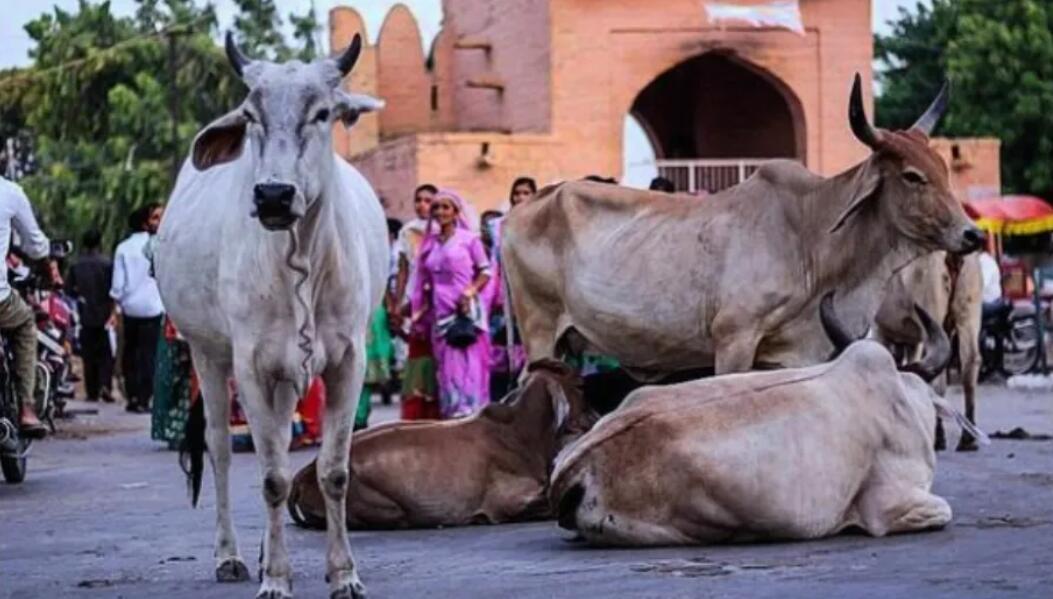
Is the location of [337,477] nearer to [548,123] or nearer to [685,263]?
[685,263]

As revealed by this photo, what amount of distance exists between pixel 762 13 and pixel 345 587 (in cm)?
2953

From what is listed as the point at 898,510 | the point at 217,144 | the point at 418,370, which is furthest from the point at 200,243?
the point at 418,370

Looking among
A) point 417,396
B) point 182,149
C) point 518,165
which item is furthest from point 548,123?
point 417,396

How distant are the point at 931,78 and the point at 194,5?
16097mm

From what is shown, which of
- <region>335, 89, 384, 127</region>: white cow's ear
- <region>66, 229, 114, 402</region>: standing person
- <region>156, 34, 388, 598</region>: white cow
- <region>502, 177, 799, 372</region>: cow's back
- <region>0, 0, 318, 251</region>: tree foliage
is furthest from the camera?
A: <region>0, 0, 318, 251</region>: tree foliage

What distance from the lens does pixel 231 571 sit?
874 centimetres

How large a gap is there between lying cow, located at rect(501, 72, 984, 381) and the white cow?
3.37m

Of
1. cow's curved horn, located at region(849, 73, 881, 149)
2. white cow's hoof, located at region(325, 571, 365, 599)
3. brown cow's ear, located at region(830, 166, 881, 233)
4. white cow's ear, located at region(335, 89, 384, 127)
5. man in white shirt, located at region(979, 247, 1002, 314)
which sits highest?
white cow's ear, located at region(335, 89, 384, 127)

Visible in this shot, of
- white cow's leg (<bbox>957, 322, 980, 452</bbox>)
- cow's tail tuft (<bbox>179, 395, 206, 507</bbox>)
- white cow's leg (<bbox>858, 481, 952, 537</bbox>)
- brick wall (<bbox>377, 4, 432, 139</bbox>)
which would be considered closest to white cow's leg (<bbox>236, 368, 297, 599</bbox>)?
cow's tail tuft (<bbox>179, 395, 206, 507</bbox>)

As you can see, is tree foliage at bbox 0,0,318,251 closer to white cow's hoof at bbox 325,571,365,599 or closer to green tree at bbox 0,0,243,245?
green tree at bbox 0,0,243,245

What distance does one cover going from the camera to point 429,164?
115 ft

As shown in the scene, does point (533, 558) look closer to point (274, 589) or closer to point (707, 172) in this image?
point (274, 589)

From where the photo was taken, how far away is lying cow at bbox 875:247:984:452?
14.2 meters

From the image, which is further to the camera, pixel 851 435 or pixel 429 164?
pixel 429 164
